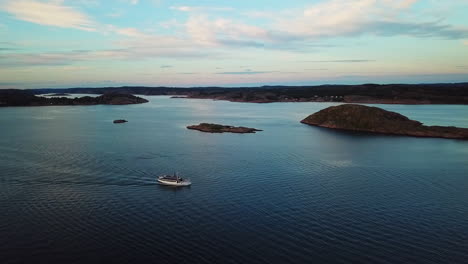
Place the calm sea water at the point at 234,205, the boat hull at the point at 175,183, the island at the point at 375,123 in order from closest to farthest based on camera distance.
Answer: the calm sea water at the point at 234,205, the boat hull at the point at 175,183, the island at the point at 375,123

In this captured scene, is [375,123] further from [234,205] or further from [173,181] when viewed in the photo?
[234,205]

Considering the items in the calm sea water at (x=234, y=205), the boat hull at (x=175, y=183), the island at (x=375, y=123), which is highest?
the island at (x=375, y=123)

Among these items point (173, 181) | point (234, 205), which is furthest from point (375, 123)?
point (234, 205)

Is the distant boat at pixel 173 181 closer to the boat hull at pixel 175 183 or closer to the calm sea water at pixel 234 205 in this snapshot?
the boat hull at pixel 175 183

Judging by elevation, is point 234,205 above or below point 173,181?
below

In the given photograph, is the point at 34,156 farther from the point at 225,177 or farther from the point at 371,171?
the point at 371,171

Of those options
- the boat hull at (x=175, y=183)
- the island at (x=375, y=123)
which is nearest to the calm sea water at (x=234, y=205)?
the boat hull at (x=175, y=183)

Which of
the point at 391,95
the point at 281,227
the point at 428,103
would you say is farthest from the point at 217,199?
the point at 391,95
